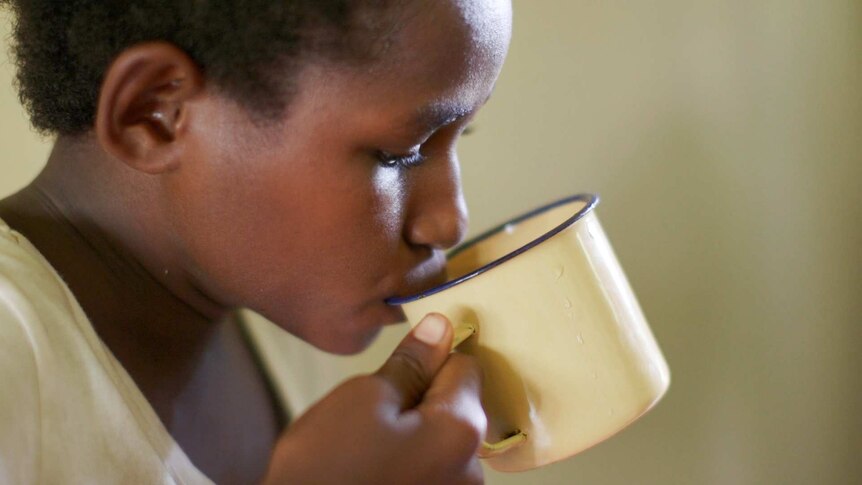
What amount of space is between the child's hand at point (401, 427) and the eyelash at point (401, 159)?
10 cm

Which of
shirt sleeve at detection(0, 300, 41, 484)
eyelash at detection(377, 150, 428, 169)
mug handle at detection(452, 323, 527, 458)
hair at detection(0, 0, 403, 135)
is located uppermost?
hair at detection(0, 0, 403, 135)

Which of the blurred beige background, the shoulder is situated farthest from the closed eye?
the blurred beige background

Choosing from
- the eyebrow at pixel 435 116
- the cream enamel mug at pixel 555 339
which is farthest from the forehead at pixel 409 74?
the cream enamel mug at pixel 555 339

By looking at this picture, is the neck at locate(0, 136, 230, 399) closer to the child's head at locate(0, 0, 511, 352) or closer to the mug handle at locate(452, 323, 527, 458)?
the child's head at locate(0, 0, 511, 352)

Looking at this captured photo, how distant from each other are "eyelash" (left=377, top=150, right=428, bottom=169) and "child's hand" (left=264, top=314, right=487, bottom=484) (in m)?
0.10

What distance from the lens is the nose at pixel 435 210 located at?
61 centimetres

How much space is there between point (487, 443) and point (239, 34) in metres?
0.31

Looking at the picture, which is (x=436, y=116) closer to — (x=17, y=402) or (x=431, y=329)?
(x=431, y=329)

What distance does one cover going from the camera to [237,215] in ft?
1.94

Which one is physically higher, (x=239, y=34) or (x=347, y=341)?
(x=239, y=34)

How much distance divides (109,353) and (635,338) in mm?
345

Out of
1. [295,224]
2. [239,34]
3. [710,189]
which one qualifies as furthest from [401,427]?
[710,189]

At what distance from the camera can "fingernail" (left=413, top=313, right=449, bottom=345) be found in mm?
572

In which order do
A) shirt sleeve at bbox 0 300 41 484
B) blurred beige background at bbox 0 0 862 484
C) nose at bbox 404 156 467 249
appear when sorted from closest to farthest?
1. shirt sleeve at bbox 0 300 41 484
2. nose at bbox 404 156 467 249
3. blurred beige background at bbox 0 0 862 484
